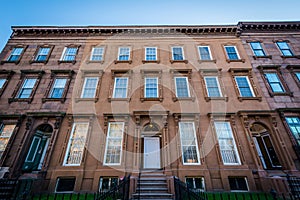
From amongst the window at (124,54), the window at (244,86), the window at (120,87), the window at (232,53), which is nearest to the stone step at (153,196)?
the window at (120,87)

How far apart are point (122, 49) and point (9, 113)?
9.63 m

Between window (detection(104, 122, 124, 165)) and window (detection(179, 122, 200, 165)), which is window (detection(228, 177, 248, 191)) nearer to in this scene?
window (detection(179, 122, 200, 165))

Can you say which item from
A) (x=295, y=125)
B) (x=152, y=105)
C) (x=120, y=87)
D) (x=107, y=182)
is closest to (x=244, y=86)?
(x=295, y=125)

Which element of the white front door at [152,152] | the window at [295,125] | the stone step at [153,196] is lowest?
the stone step at [153,196]

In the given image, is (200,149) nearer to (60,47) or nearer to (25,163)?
(25,163)

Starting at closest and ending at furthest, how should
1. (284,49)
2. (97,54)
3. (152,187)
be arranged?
(152,187) < (284,49) < (97,54)

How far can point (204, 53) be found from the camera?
13.4 m

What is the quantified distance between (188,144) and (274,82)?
843cm

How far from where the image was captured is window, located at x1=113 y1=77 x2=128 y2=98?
1116cm

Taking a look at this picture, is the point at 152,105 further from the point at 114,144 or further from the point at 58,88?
the point at 58,88

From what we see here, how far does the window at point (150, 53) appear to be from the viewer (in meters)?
13.2

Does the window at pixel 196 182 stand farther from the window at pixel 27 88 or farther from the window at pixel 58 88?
the window at pixel 27 88

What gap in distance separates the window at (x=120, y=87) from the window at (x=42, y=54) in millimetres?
A: 6589

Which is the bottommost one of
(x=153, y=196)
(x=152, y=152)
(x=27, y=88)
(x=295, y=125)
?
(x=153, y=196)
